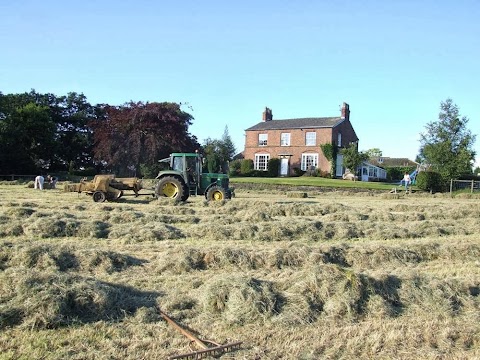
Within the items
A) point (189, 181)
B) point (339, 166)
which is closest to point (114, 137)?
point (189, 181)

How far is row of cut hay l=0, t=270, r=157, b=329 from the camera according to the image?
3955 mm

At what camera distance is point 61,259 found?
5.99m

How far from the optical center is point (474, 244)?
27.0 ft

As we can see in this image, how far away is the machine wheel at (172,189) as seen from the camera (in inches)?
635

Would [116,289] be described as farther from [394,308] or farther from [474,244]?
[474,244]

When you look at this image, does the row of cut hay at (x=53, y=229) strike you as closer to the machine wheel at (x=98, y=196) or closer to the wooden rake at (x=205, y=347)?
the wooden rake at (x=205, y=347)

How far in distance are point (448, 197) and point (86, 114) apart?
3672 centimetres

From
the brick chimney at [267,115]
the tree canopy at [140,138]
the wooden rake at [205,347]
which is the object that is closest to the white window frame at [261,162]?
the brick chimney at [267,115]

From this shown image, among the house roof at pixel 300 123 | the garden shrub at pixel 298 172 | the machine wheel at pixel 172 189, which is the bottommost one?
the machine wheel at pixel 172 189

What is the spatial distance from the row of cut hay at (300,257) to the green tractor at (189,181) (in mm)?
9168

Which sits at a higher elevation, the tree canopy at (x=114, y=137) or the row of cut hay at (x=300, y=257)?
the tree canopy at (x=114, y=137)

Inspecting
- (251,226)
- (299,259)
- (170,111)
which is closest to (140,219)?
(251,226)

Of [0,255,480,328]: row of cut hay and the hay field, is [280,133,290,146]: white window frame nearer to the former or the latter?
the hay field

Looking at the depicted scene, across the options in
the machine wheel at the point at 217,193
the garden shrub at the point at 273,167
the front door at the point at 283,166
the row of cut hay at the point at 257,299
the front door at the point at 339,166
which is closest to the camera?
the row of cut hay at the point at 257,299
